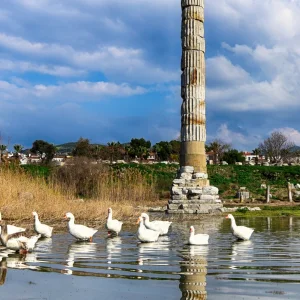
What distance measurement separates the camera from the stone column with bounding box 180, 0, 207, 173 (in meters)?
26.0

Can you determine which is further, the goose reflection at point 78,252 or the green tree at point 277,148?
the green tree at point 277,148

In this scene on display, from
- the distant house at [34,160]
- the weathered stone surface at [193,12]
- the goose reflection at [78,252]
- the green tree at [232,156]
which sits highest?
the weathered stone surface at [193,12]

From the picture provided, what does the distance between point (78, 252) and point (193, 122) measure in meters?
16.7

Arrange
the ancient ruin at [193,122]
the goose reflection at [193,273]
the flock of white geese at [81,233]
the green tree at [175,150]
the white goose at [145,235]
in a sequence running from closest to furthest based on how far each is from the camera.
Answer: the goose reflection at [193,273] < the flock of white geese at [81,233] < the white goose at [145,235] < the ancient ruin at [193,122] < the green tree at [175,150]

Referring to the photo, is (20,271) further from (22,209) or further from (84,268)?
(22,209)

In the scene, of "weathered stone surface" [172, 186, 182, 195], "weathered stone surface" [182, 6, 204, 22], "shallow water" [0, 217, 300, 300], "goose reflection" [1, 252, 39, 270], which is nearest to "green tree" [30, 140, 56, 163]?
"weathered stone surface" [182, 6, 204, 22]

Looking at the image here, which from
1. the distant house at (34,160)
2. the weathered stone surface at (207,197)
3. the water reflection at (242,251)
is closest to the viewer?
the water reflection at (242,251)

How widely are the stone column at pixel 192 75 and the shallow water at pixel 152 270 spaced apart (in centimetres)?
1428

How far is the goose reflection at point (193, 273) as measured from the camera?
6.25 m

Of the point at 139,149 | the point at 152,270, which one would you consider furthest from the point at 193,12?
the point at 139,149

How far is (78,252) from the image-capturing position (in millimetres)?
9961

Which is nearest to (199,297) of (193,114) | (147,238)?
(147,238)

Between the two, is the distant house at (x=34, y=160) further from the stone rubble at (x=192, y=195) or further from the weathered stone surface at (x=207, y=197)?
the weathered stone surface at (x=207, y=197)

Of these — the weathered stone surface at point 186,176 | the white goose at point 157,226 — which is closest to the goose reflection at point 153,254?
the white goose at point 157,226
